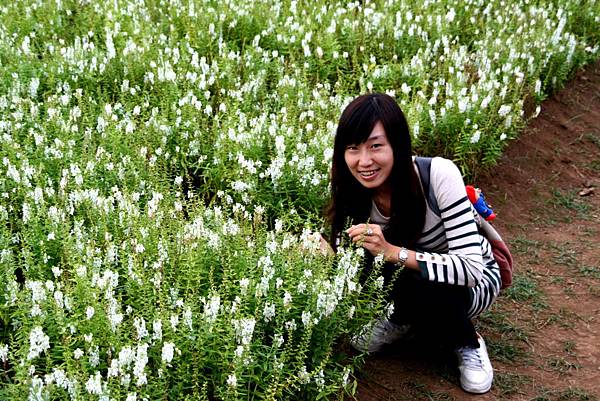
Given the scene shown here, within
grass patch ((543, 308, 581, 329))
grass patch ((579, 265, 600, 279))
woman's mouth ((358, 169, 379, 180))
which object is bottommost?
grass patch ((579, 265, 600, 279))

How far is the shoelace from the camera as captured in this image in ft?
13.9

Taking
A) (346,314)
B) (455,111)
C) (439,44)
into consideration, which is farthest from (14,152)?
(439,44)

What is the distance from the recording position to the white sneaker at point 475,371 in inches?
166

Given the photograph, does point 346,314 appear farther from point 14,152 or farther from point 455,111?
point 455,111

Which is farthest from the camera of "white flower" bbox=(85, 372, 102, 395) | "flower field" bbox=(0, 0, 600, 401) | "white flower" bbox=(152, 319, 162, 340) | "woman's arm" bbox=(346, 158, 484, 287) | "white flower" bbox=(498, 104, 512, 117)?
"white flower" bbox=(498, 104, 512, 117)

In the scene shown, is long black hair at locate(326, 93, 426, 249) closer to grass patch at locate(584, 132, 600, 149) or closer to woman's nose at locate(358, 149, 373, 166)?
woman's nose at locate(358, 149, 373, 166)

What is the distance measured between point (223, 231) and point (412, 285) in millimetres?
1054

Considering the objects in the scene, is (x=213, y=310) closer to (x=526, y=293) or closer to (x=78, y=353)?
(x=78, y=353)

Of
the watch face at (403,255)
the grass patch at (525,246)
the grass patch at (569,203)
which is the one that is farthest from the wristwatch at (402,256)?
the grass patch at (569,203)

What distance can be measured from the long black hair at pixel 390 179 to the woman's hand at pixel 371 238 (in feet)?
0.80

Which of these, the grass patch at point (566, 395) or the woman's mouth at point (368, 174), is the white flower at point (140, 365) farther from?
the grass patch at point (566, 395)

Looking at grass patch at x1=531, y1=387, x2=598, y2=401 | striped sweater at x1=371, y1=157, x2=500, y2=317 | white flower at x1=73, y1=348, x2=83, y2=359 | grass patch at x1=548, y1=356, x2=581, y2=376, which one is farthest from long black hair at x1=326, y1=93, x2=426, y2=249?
white flower at x1=73, y1=348, x2=83, y2=359

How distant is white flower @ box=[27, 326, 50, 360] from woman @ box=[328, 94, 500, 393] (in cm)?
150

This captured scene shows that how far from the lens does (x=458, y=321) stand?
13.5 feet
